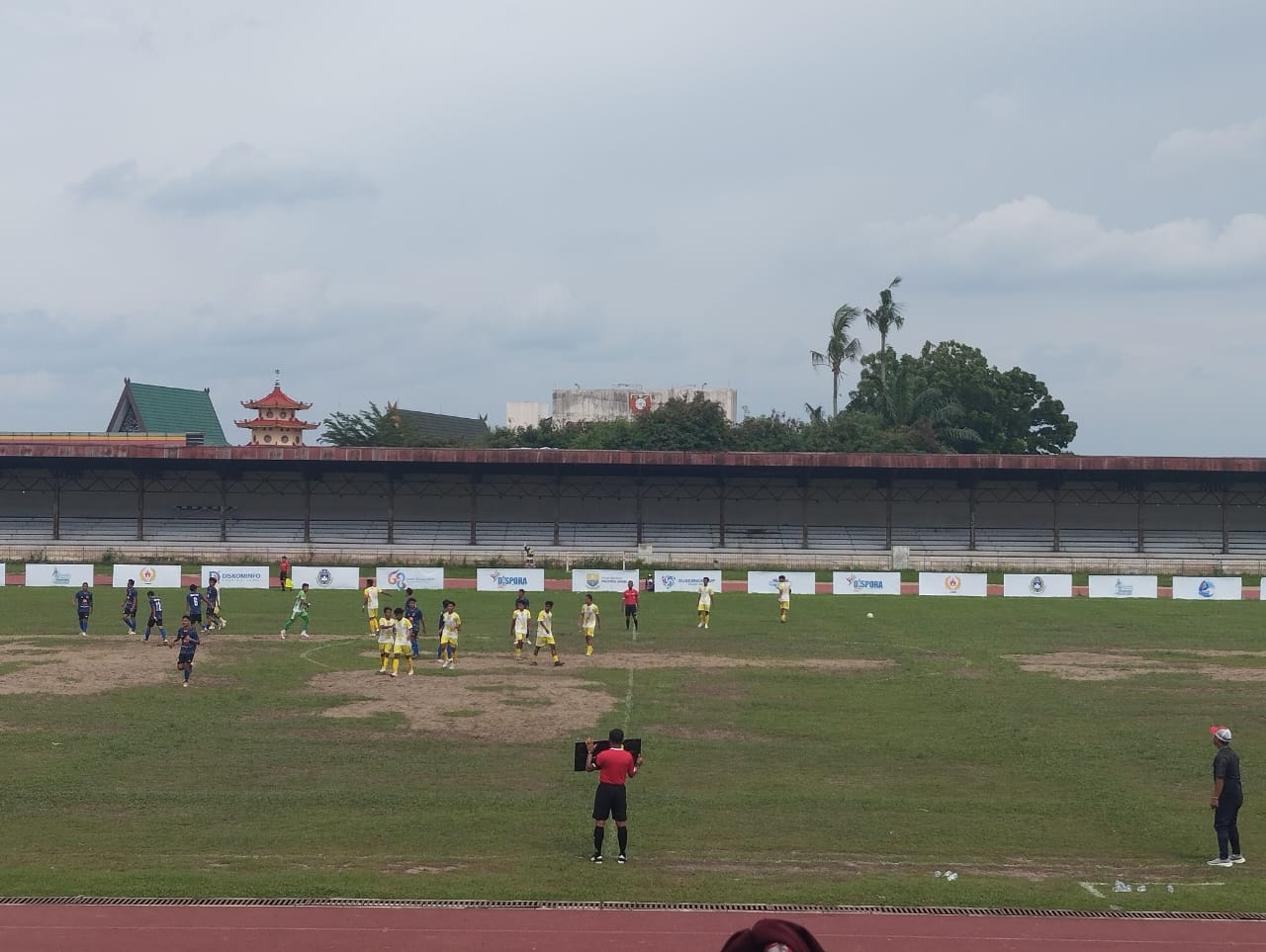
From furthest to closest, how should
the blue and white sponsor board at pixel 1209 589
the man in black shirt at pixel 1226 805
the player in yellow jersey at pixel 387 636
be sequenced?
1. the blue and white sponsor board at pixel 1209 589
2. the player in yellow jersey at pixel 387 636
3. the man in black shirt at pixel 1226 805

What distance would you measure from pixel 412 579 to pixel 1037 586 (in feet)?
89.3

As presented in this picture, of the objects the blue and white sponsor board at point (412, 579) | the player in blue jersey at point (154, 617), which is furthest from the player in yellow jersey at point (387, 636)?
the blue and white sponsor board at point (412, 579)

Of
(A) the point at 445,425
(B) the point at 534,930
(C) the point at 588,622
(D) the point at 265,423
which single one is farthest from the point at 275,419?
(B) the point at 534,930

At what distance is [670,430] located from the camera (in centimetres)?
9844

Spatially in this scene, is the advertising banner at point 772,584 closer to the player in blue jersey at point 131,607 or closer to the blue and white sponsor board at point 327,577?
the blue and white sponsor board at point 327,577

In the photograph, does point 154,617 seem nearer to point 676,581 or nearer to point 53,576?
point 53,576

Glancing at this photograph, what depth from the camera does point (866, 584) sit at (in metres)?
56.2

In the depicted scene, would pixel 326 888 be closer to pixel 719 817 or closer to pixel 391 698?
pixel 719 817

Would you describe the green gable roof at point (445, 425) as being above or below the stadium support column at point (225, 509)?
above

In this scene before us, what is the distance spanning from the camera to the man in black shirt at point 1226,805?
53.1ft

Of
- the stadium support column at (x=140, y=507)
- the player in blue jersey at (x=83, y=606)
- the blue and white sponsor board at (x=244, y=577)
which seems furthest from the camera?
the stadium support column at (x=140, y=507)

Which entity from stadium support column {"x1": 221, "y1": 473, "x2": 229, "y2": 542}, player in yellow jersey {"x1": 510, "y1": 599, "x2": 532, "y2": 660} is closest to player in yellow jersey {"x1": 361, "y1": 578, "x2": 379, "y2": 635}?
player in yellow jersey {"x1": 510, "y1": 599, "x2": 532, "y2": 660}

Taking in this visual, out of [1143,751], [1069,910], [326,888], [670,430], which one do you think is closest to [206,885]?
[326,888]

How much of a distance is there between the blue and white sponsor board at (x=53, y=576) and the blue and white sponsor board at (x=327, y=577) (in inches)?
341
